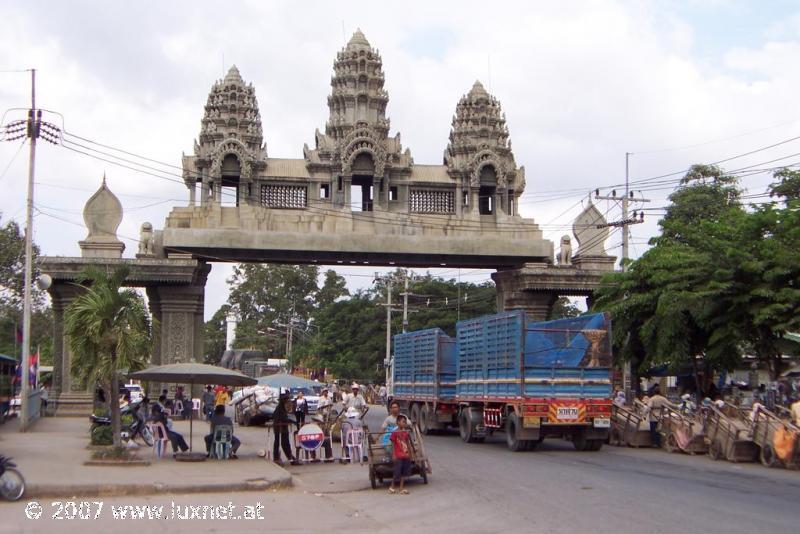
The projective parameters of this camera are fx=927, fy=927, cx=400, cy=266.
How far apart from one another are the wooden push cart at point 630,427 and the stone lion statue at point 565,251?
12017 mm

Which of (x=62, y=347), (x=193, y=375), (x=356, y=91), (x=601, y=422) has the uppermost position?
(x=356, y=91)

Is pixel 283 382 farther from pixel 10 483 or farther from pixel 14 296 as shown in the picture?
pixel 14 296

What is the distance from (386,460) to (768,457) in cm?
862

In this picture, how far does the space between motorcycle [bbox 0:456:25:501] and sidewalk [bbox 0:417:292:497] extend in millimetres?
556

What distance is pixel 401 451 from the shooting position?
47.6 feet

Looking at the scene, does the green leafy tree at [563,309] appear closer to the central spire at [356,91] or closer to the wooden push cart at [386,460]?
the central spire at [356,91]

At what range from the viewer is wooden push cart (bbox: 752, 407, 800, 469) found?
17875 millimetres

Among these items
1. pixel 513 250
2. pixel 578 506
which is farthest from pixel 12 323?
pixel 578 506

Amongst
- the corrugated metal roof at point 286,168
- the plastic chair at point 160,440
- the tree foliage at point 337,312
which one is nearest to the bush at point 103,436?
the plastic chair at point 160,440

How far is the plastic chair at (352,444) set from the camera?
19.7 m

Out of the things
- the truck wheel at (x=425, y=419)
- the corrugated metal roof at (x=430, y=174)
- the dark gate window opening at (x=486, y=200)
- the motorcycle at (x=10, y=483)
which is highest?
the corrugated metal roof at (x=430, y=174)

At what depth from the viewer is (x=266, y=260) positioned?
3522cm

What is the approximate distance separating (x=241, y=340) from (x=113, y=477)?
75432mm

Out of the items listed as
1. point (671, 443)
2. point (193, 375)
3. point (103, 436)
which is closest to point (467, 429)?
point (671, 443)
